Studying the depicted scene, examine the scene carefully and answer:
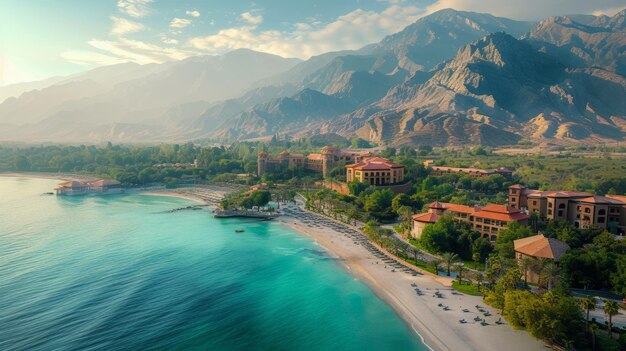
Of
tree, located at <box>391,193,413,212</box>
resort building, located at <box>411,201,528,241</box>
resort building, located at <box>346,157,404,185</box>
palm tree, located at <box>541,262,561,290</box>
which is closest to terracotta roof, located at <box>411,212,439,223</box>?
resort building, located at <box>411,201,528,241</box>

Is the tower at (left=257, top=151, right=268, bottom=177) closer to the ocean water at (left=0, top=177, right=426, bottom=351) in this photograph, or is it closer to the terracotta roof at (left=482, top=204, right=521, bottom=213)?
the ocean water at (left=0, top=177, right=426, bottom=351)

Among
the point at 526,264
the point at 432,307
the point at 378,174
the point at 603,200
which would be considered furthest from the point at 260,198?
the point at 603,200

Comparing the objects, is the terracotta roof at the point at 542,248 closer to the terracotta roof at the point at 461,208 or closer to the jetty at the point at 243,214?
the terracotta roof at the point at 461,208

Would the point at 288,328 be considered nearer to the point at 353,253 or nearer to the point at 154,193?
the point at 353,253

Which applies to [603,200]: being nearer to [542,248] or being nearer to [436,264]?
[542,248]

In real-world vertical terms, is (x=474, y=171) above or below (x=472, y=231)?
above

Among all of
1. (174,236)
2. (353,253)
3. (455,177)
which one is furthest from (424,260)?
(455,177)

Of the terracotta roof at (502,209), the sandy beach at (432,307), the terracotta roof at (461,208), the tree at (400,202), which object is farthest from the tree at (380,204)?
the terracotta roof at (502,209)
